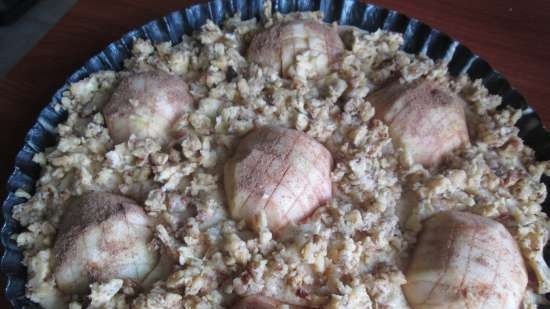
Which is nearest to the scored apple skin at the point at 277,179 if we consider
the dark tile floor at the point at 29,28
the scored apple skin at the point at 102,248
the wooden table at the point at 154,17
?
the scored apple skin at the point at 102,248

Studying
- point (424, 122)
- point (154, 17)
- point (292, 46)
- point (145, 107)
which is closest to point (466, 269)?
point (424, 122)

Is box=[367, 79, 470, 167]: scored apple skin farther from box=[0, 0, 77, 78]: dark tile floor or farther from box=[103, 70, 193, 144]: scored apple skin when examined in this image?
box=[0, 0, 77, 78]: dark tile floor

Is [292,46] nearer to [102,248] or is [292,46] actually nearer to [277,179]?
[277,179]

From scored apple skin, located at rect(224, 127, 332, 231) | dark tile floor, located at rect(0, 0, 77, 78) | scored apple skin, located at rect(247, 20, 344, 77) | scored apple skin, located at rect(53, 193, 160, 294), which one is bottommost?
dark tile floor, located at rect(0, 0, 77, 78)

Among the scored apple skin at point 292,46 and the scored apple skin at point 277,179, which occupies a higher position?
the scored apple skin at point 292,46

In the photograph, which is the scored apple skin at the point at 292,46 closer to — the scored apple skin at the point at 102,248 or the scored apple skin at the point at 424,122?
the scored apple skin at the point at 424,122

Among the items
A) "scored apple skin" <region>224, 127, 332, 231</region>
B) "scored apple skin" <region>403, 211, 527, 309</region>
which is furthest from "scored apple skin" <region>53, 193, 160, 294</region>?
"scored apple skin" <region>403, 211, 527, 309</region>
